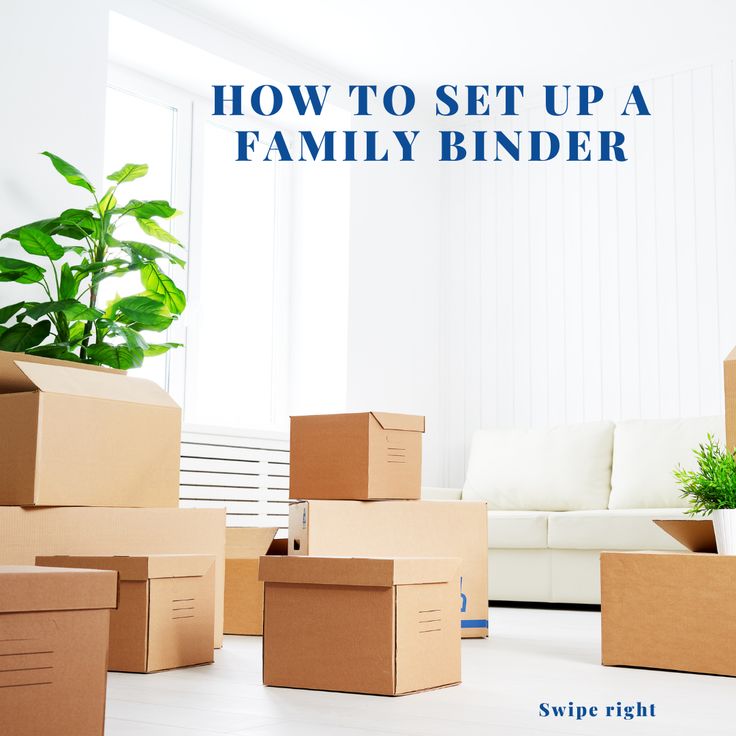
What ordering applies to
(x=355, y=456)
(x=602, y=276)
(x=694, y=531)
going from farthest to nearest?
(x=602, y=276) < (x=355, y=456) < (x=694, y=531)

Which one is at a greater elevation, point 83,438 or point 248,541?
point 83,438

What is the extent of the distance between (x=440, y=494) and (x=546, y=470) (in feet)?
1.63

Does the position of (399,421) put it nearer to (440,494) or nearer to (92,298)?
(92,298)

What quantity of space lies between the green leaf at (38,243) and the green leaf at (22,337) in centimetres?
22

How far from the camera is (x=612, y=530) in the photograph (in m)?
3.96

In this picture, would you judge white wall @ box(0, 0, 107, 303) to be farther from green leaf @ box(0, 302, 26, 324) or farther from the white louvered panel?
the white louvered panel

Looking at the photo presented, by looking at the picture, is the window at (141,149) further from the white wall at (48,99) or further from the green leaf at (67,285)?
the green leaf at (67,285)

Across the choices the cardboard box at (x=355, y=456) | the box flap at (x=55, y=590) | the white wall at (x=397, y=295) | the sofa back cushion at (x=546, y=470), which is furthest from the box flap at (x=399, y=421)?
the white wall at (x=397, y=295)

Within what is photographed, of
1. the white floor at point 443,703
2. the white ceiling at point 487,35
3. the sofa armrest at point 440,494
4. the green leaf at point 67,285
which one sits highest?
the white ceiling at point 487,35

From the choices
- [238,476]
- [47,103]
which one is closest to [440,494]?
[238,476]

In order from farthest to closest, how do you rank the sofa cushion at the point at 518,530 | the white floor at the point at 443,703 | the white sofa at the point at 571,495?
the sofa cushion at the point at 518,530 < the white sofa at the point at 571,495 < the white floor at the point at 443,703

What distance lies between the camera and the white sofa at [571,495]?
159 inches

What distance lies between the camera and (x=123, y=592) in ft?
7.26

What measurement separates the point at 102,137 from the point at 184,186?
0.79 m
